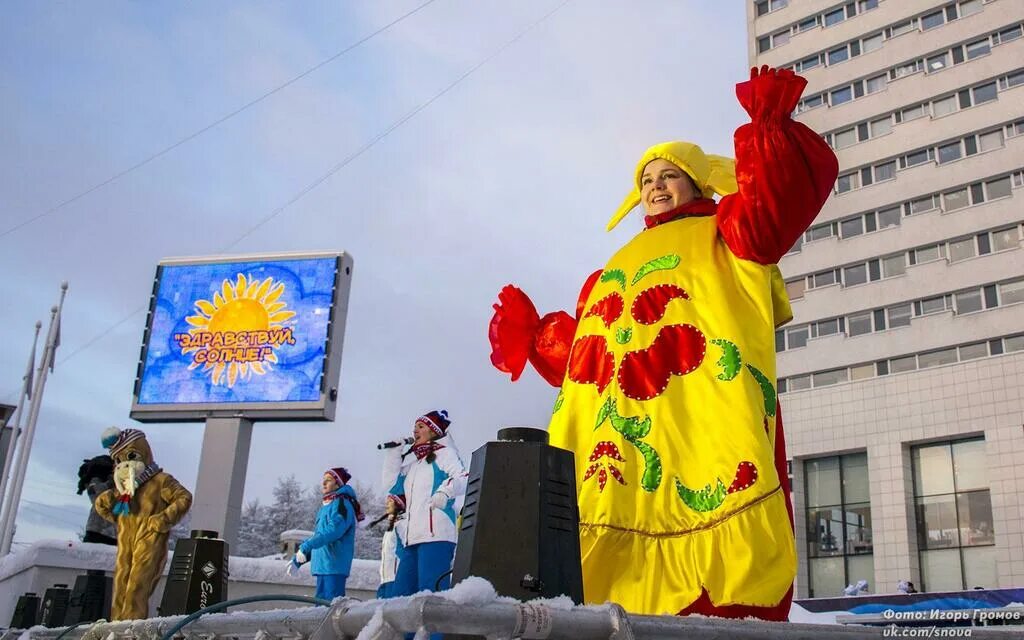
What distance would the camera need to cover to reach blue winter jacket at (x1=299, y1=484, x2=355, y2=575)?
7.82 m

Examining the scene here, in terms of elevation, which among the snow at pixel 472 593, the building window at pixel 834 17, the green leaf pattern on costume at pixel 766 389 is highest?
the building window at pixel 834 17

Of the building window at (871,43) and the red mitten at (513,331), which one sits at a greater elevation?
the building window at (871,43)

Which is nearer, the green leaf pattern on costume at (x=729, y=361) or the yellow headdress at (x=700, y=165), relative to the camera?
the green leaf pattern on costume at (x=729, y=361)

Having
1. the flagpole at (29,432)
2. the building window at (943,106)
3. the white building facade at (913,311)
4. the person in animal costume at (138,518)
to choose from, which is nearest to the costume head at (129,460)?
the person in animal costume at (138,518)

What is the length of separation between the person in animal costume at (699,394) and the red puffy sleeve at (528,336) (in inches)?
17.3

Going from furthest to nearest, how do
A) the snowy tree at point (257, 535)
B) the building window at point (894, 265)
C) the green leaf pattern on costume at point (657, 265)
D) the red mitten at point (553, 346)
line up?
the snowy tree at point (257, 535)
the building window at point (894, 265)
the red mitten at point (553, 346)
the green leaf pattern on costume at point (657, 265)

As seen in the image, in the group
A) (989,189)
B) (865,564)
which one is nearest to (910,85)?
(989,189)

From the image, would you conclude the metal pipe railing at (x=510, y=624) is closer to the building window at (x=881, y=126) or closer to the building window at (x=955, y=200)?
the building window at (x=955, y=200)

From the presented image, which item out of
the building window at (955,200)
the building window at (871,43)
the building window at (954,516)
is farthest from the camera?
the building window at (871,43)

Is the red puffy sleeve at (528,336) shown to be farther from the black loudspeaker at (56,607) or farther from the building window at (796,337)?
the building window at (796,337)

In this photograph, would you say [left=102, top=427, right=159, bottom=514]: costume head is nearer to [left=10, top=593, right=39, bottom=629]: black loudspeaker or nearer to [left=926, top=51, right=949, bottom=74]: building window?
[left=10, top=593, right=39, bottom=629]: black loudspeaker

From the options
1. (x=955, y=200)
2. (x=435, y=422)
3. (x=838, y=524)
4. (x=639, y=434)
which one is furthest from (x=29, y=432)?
(x=955, y=200)

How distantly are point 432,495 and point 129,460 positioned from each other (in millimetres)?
2435

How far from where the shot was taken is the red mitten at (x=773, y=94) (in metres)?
3.25
